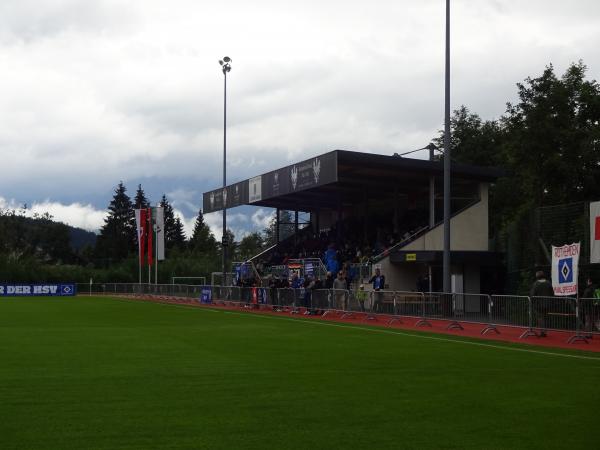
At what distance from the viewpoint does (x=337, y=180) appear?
3719 centimetres

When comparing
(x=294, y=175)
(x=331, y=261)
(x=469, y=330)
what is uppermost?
(x=294, y=175)

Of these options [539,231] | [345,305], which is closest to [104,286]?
[345,305]

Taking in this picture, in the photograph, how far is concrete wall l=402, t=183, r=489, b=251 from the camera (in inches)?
1515

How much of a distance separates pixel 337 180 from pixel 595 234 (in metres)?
15.5

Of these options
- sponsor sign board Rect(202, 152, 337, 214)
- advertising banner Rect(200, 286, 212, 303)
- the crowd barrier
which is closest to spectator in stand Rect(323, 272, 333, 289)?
the crowd barrier

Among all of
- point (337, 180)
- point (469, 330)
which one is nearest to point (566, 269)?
point (469, 330)

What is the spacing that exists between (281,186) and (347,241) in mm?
Result: 5574

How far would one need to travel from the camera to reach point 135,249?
13012 centimetres

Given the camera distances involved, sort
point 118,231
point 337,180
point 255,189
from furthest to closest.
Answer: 1. point 118,231
2. point 255,189
3. point 337,180

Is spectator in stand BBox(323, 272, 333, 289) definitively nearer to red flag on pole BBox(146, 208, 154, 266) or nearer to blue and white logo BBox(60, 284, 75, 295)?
red flag on pole BBox(146, 208, 154, 266)

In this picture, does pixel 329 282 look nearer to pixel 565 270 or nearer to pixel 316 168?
pixel 316 168

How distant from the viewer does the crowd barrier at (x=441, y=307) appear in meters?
20.8

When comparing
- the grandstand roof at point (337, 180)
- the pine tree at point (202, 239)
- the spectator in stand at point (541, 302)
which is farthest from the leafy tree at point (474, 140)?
the pine tree at point (202, 239)

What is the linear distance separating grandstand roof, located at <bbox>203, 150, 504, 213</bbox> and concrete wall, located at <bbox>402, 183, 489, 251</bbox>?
1488mm
